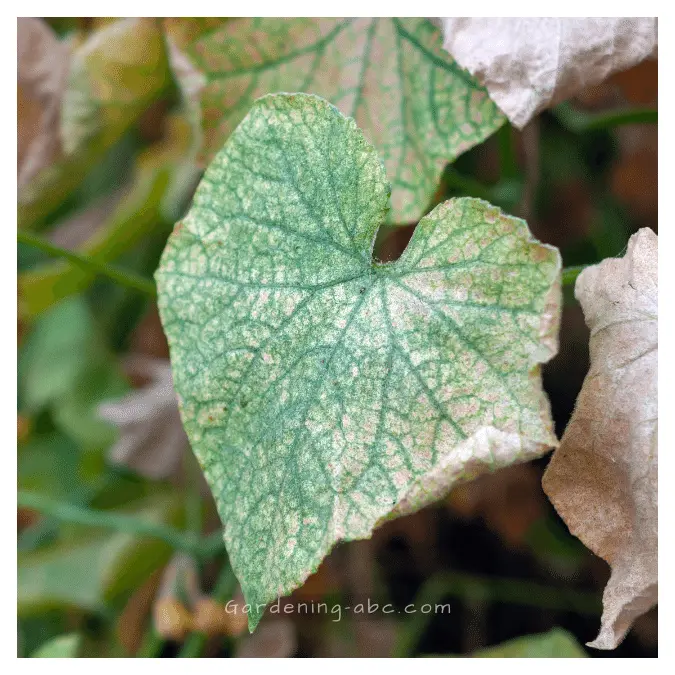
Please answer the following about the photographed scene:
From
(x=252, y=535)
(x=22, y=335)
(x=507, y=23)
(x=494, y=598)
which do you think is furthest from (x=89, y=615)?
(x=507, y=23)

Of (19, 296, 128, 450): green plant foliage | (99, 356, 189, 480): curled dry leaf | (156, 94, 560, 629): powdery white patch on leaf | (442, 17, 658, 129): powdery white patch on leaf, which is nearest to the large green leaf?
(442, 17, 658, 129): powdery white patch on leaf

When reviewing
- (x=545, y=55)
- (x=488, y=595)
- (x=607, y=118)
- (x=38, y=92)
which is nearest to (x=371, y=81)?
(x=545, y=55)

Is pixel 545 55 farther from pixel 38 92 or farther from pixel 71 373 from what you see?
pixel 71 373

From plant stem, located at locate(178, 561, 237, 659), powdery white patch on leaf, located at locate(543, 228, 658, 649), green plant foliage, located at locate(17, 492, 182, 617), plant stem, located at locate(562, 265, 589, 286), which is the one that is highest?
plant stem, located at locate(562, 265, 589, 286)

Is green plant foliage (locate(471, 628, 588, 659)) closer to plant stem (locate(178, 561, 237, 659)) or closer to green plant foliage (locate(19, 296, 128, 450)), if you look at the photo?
plant stem (locate(178, 561, 237, 659))

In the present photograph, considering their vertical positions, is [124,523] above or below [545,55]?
below
